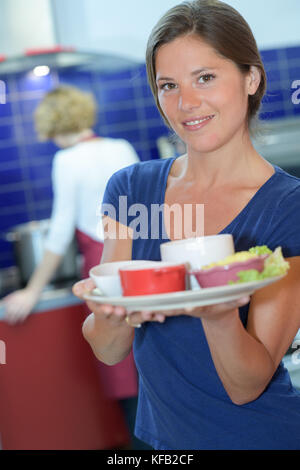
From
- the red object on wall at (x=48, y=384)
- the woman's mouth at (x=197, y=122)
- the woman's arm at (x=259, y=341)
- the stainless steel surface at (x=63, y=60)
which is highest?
the stainless steel surface at (x=63, y=60)

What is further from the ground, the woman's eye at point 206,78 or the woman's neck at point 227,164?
the woman's eye at point 206,78

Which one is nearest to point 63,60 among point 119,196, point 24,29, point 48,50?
point 48,50

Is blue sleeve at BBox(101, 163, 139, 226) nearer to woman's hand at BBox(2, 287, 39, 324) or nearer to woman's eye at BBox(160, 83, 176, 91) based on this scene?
woman's eye at BBox(160, 83, 176, 91)

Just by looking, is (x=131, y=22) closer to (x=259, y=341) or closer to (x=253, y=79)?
(x=253, y=79)

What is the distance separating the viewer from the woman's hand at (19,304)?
1.82 meters

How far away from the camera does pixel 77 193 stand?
1.70 m

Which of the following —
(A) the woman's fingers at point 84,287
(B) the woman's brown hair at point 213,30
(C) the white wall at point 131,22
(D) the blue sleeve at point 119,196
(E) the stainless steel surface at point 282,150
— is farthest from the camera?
(E) the stainless steel surface at point 282,150

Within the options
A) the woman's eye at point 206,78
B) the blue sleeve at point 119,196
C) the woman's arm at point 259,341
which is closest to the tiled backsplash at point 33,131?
the blue sleeve at point 119,196

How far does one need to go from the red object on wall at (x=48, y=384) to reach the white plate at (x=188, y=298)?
1.31 m

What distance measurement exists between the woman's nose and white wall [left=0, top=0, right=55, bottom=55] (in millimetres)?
1369

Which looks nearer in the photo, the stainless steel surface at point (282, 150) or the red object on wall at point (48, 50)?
the stainless steel surface at point (282, 150)

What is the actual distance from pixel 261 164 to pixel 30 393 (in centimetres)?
128

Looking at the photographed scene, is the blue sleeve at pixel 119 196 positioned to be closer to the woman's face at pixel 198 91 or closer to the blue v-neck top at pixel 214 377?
the blue v-neck top at pixel 214 377
